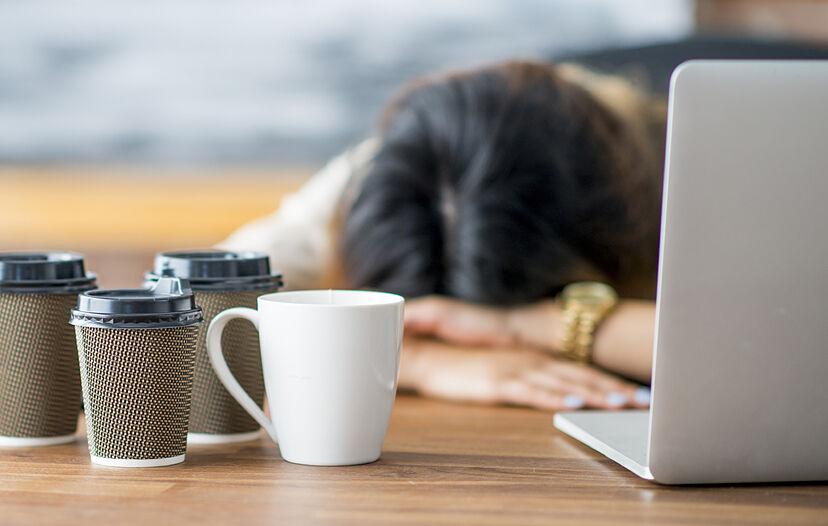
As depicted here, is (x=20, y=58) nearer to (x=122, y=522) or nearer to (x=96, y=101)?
(x=96, y=101)

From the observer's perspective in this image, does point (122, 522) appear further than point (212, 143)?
No

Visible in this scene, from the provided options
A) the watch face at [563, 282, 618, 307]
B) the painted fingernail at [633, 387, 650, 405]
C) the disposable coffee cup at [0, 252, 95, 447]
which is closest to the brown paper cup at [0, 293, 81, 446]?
the disposable coffee cup at [0, 252, 95, 447]

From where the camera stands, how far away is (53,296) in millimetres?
635

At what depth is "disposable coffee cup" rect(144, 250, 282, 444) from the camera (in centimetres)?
66

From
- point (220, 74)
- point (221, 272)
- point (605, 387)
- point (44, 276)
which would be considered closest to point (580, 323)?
point (605, 387)

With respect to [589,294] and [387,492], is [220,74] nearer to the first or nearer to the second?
[589,294]

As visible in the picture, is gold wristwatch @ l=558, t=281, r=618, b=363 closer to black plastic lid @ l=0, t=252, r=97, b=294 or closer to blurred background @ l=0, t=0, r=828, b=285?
black plastic lid @ l=0, t=252, r=97, b=294

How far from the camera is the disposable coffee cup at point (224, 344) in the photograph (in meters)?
0.66

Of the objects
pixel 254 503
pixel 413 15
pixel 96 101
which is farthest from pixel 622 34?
pixel 254 503

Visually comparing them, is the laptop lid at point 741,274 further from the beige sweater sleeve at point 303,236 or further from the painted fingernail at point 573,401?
the beige sweater sleeve at point 303,236

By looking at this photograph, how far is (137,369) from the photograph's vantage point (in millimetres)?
567

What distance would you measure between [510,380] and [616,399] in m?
0.11

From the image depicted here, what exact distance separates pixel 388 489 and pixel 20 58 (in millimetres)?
2819

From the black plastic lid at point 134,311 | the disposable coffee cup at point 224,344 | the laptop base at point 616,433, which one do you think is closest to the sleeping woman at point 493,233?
the laptop base at point 616,433
